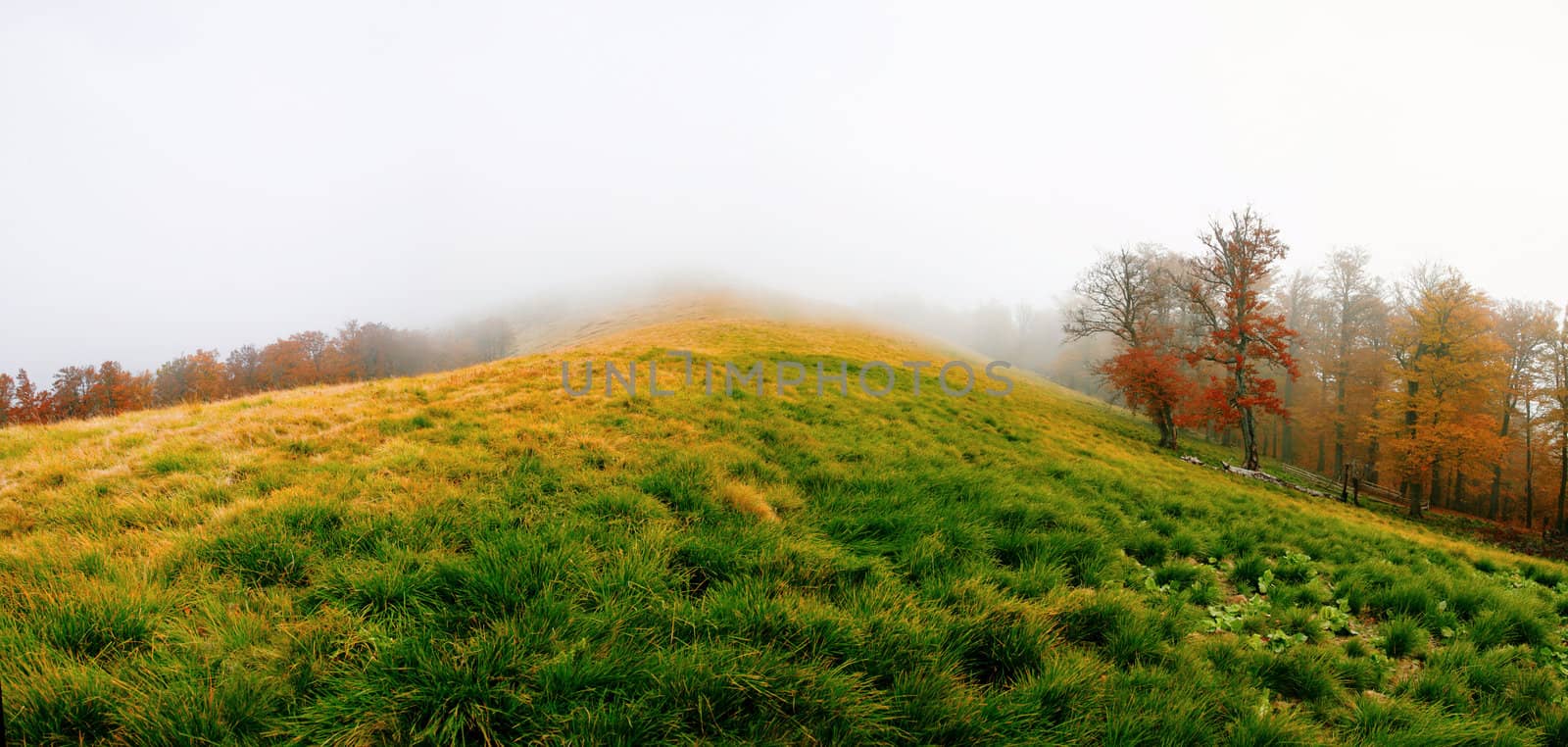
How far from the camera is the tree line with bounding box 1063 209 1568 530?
2041cm

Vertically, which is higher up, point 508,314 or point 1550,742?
point 508,314

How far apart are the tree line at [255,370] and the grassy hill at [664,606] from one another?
73.1ft

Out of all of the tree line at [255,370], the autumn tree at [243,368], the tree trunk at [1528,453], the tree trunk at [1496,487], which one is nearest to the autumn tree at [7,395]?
the tree line at [255,370]

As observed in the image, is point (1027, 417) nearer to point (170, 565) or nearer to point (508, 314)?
point (170, 565)

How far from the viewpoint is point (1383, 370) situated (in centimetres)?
2453

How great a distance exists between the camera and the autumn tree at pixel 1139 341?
21.6m

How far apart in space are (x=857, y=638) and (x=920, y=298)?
3909 inches

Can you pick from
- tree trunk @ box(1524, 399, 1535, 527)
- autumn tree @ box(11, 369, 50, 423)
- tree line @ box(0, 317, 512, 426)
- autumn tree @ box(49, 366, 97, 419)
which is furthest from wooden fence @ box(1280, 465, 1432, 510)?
autumn tree @ box(49, 366, 97, 419)

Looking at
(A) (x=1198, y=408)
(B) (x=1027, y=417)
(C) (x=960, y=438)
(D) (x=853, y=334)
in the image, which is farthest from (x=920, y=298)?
(C) (x=960, y=438)

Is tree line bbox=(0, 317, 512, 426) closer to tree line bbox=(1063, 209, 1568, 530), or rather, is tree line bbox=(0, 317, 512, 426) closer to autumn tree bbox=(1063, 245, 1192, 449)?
→ autumn tree bbox=(1063, 245, 1192, 449)

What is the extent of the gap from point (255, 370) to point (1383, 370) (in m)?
98.5

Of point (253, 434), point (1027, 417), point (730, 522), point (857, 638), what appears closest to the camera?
point (857, 638)

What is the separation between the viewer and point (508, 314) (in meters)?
117

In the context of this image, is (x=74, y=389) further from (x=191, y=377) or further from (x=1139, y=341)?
(x=1139, y=341)
